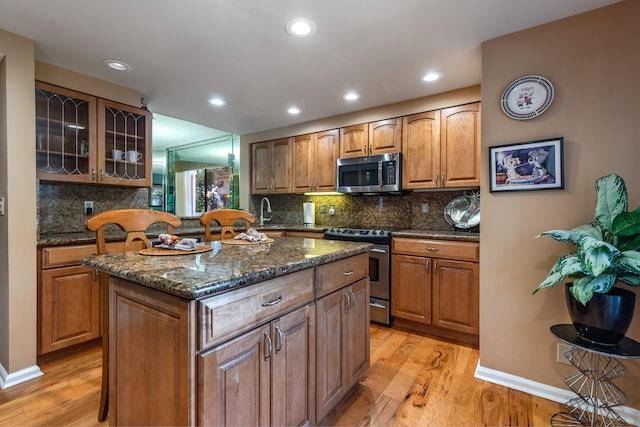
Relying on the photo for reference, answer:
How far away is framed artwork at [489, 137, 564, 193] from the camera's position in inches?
70.8

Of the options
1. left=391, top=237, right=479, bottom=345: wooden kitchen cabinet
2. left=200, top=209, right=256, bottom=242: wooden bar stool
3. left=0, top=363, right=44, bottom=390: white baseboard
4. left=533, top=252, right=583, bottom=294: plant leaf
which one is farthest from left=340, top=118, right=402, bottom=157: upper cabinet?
left=0, top=363, right=44, bottom=390: white baseboard

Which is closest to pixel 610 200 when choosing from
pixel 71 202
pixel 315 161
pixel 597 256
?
pixel 597 256

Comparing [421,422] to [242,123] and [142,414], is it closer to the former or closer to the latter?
[142,414]

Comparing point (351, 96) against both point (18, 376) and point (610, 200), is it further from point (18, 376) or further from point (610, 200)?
point (18, 376)

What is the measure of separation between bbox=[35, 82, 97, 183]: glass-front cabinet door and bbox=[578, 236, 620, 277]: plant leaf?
3.53 meters

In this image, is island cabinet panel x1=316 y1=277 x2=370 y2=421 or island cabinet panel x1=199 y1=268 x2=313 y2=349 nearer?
island cabinet panel x1=199 y1=268 x2=313 y2=349

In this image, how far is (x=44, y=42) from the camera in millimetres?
2076

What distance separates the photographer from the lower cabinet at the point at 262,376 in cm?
96

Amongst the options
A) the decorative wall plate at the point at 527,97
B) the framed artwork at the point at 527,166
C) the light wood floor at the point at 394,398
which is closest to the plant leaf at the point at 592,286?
the framed artwork at the point at 527,166

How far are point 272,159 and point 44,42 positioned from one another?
8.56 ft

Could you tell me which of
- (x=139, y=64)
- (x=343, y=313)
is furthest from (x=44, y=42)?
(x=343, y=313)

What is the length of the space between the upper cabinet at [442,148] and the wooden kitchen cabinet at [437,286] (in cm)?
64

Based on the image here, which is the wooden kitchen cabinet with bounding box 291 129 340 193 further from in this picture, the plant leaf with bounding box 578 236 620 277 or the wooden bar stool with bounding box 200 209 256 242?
the plant leaf with bounding box 578 236 620 277

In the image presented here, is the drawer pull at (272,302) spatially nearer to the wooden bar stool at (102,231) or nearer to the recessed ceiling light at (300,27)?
the wooden bar stool at (102,231)
